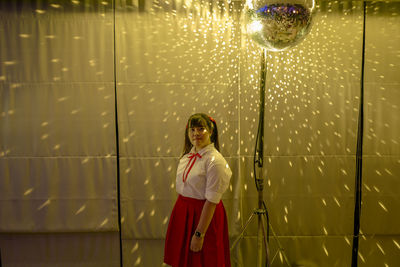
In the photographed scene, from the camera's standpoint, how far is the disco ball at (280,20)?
1578mm

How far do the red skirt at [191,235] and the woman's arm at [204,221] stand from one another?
7 cm

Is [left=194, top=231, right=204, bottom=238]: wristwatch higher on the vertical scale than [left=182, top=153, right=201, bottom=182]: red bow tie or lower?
lower

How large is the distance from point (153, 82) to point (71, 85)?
0.64 metres

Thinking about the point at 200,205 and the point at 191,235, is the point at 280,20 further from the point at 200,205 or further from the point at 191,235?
the point at 191,235

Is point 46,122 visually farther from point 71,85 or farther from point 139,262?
point 139,262

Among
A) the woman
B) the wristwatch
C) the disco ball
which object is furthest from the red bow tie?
the disco ball

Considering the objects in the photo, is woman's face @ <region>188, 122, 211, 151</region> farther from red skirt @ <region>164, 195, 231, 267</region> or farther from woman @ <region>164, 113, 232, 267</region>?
red skirt @ <region>164, 195, 231, 267</region>

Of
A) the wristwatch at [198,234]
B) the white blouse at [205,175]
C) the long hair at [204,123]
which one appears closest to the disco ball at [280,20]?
the long hair at [204,123]

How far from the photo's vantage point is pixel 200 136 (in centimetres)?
178

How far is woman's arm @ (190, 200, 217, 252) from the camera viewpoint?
1.66 metres

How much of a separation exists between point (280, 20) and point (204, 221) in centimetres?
114

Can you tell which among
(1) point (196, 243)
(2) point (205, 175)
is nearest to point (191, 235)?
A: (1) point (196, 243)

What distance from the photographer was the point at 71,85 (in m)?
2.36

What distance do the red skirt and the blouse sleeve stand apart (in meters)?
0.11
